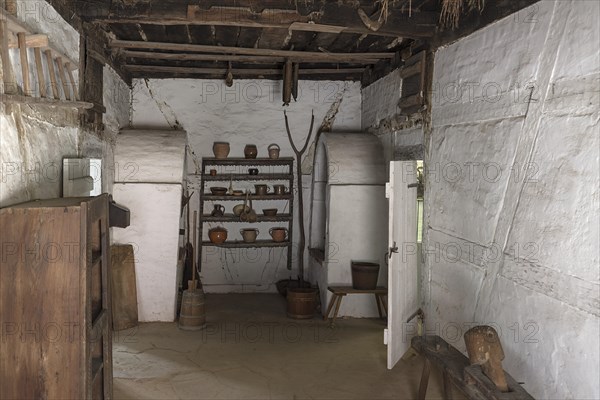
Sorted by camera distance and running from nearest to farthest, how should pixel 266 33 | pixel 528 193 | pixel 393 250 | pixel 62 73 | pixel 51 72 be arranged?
pixel 528 193 → pixel 51 72 → pixel 62 73 → pixel 393 250 → pixel 266 33

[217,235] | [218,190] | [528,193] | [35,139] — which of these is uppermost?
[35,139]

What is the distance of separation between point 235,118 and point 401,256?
11.3ft

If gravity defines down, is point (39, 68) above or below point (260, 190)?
above

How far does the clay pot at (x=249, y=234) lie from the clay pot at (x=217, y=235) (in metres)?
0.26

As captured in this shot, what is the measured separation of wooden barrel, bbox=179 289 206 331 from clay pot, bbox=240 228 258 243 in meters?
1.61

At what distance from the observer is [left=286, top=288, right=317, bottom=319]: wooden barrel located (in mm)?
6051

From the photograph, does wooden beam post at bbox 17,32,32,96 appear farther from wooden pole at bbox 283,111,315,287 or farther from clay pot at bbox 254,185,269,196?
wooden pole at bbox 283,111,315,287

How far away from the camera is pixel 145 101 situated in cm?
690

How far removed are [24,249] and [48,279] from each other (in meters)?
0.17

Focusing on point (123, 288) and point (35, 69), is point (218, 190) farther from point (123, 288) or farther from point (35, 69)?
point (35, 69)

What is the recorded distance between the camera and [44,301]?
7.86 ft

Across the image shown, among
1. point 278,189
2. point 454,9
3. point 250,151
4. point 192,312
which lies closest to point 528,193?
point 454,9

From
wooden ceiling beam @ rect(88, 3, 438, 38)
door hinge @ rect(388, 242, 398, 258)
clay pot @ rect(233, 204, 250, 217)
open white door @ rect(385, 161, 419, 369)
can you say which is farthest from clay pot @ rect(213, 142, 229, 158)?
door hinge @ rect(388, 242, 398, 258)

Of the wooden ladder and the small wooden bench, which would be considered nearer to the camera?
the wooden ladder
